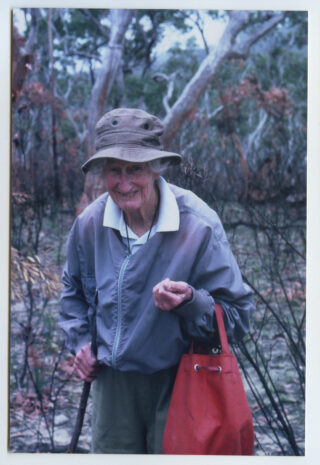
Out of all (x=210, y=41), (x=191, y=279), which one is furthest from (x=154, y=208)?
Answer: (x=210, y=41)

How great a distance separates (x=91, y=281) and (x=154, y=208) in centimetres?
55

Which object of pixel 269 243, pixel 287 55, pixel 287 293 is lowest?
pixel 287 293

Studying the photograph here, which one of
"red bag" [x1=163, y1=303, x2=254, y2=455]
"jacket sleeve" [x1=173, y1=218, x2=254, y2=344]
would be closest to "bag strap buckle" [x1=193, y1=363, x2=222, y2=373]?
"red bag" [x1=163, y1=303, x2=254, y2=455]

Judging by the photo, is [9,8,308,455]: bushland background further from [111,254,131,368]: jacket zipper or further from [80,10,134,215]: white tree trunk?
[111,254,131,368]: jacket zipper

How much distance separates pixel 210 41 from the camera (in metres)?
3.41

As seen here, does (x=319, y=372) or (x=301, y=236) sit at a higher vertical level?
(x=301, y=236)

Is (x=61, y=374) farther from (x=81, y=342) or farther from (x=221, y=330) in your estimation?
(x=221, y=330)

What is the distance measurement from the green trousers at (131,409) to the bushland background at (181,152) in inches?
8.9

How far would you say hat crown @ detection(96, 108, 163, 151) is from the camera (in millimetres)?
3094

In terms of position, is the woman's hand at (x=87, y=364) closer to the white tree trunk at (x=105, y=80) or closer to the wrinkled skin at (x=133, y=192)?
the wrinkled skin at (x=133, y=192)

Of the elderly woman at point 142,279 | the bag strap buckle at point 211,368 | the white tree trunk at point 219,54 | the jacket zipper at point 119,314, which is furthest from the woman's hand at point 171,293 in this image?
the white tree trunk at point 219,54

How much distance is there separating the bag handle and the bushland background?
14.3 inches

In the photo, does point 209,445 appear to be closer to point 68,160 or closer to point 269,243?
point 269,243

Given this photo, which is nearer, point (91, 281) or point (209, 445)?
point (209, 445)
